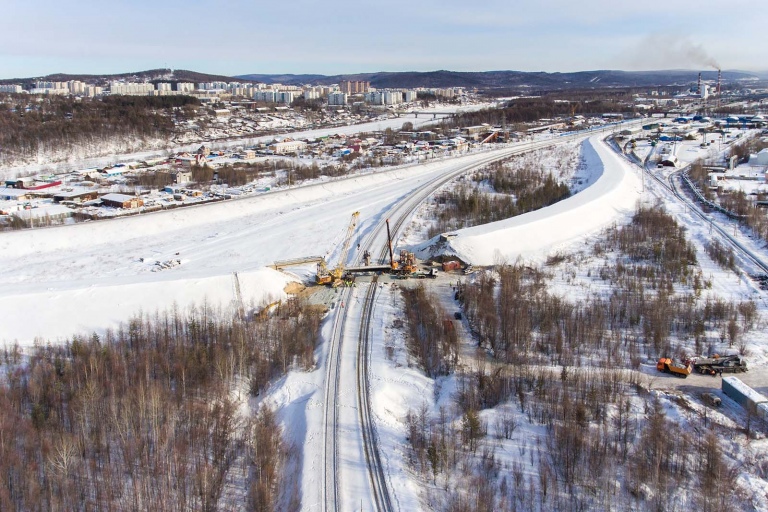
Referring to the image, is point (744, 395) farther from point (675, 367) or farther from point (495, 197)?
point (495, 197)

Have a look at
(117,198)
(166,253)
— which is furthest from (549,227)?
(117,198)

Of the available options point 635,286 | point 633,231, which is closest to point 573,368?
point 635,286

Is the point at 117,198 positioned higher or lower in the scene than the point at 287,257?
higher

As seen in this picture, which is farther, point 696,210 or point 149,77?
point 149,77

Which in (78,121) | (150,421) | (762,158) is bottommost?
(150,421)

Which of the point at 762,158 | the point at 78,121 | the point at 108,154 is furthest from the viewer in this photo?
the point at 78,121

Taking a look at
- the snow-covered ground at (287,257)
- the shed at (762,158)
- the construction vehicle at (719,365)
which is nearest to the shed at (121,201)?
the snow-covered ground at (287,257)
